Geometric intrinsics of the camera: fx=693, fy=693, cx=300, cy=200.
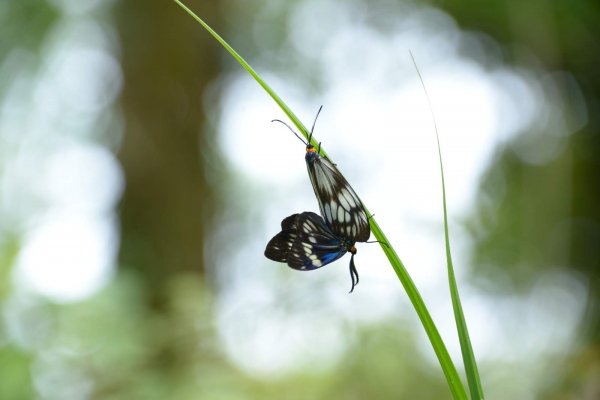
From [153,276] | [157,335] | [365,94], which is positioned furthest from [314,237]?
[365,94]

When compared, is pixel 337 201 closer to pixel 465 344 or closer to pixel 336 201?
pixel 336 201

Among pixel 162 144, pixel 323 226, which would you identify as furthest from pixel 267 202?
pixel 323 226

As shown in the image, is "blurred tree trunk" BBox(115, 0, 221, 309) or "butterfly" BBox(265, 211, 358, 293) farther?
"blurred tree trunk" BBox(115, 0, 221, 309)

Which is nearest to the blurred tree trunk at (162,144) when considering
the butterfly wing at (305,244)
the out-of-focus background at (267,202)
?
the out-of-focus background at (267,202)

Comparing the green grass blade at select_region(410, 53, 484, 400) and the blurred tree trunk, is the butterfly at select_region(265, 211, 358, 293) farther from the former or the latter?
the blurred tree trunk

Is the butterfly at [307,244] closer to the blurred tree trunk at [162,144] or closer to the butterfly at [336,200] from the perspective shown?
the butterfly at [336,200]

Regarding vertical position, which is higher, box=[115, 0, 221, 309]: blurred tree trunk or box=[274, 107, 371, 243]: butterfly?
box=[115, 0, 221, 309]: blurred tree trunk

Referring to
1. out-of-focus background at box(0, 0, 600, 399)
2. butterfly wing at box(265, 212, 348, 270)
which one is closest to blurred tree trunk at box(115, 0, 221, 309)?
out-of-focus background at box(0, 0, 600, 399)

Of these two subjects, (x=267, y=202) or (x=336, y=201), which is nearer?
(x=336, y=201)
